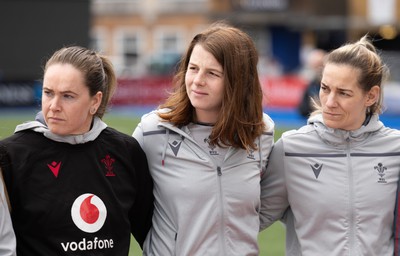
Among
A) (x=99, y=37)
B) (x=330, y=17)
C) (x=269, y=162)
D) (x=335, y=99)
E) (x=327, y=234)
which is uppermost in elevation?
(x=335, y=99)

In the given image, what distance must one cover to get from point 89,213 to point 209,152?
0.66 m

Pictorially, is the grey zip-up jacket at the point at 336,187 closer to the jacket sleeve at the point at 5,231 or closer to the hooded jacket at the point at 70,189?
the hooded jacket at the point at 70,189

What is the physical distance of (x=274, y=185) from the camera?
431 cm

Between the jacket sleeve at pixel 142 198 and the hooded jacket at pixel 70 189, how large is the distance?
6cm

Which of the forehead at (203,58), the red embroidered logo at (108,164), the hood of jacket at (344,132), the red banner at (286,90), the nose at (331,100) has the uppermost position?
the forehead at (203,58)

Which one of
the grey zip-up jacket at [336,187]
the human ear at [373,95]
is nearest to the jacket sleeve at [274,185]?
the grey zip-up jacket at [336,187]

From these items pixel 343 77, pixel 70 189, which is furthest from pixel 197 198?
pixel 343 77

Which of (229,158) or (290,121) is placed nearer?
(229,158)

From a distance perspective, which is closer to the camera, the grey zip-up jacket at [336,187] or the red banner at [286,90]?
the grey zip-up jacket at [336,187]

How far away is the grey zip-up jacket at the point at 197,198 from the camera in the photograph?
3980 mm

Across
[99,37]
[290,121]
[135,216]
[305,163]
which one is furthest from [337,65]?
[99,37]

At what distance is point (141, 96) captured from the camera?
28.3 meters

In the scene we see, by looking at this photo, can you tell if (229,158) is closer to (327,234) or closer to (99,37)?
(327,234)

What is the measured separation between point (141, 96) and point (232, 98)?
24.4 metres
